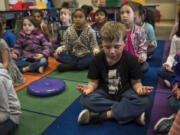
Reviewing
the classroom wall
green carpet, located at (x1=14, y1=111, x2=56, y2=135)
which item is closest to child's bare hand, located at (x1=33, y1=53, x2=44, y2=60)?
green carpet, located at (x1=14, y1=111, x2=56, y2=135)

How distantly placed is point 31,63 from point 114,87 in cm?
168

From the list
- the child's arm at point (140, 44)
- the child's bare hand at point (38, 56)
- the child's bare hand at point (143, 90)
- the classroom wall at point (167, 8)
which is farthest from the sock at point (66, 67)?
the classroom wall at point (167, 8)

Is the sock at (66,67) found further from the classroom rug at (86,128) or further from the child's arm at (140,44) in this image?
the classroom rug at (86,128)

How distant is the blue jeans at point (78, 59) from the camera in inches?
106

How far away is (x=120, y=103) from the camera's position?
4.77 ft

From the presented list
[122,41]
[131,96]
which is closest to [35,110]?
[131,96]

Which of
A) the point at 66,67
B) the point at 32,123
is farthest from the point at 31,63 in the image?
the point at 32,123

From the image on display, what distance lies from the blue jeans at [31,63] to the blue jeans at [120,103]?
138 cm

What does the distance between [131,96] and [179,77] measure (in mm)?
397

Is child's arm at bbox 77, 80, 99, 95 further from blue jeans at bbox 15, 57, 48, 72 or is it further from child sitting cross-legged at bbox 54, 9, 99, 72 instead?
blue jeans at bbox 15, 57, 48, 72

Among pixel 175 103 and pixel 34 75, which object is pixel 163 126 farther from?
pixel 34 75

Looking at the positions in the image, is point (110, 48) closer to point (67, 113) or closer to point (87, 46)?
point (67, 113)

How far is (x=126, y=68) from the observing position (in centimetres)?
147

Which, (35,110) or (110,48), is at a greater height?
(110,48)
